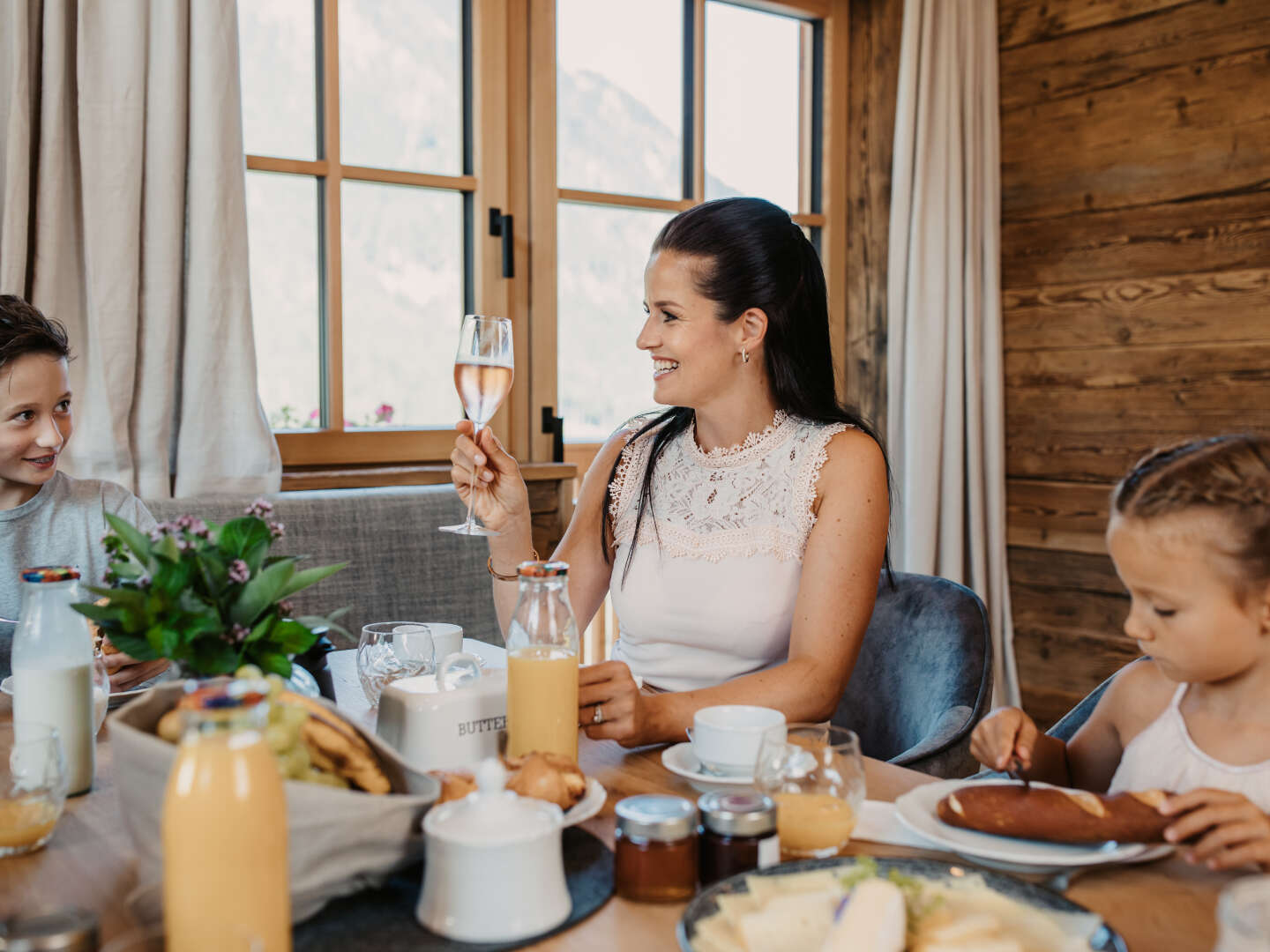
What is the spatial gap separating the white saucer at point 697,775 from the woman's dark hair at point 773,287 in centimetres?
66

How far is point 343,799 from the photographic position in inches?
30.4

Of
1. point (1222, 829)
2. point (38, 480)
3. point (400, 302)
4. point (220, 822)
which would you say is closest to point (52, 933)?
point (220, 822)

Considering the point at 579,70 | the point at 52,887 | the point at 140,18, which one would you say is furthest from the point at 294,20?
the point at 52,887

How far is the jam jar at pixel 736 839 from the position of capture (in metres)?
0.84

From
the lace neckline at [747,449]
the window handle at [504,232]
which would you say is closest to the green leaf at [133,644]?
the lace neckline at [747,449]

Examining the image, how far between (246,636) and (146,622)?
77 mm

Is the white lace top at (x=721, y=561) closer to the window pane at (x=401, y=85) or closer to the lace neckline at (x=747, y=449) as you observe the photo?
the lace neckline at (x=747, y=449)

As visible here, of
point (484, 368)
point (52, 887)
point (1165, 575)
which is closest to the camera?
point (52, 887)

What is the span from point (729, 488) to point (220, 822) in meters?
1.18

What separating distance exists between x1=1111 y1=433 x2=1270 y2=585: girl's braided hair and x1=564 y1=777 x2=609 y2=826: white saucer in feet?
1.86

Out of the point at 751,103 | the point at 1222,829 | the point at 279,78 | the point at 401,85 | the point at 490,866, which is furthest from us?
the point at 751,103

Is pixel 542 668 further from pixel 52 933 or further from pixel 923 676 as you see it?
pixel 923 676

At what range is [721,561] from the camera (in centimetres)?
171

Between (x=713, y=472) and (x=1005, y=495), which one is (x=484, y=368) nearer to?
(x=713, y=472)
